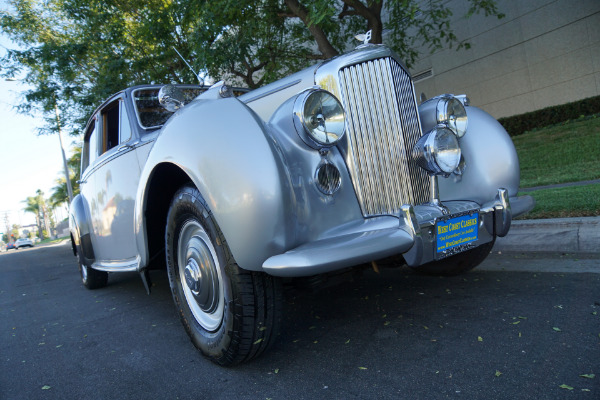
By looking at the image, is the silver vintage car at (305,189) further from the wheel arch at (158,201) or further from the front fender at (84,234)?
the front fender at (84,234)

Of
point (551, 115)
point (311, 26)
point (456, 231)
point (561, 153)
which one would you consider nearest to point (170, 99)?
point (456, 231)

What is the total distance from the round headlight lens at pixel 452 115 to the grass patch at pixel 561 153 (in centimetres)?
513

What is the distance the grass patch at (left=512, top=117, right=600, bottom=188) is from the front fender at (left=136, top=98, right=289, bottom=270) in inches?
256

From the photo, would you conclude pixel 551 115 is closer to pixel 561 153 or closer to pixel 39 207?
pixel 561 153

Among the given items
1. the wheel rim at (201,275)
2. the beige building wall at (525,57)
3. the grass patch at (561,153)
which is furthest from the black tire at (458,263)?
the beige building wall at (525,57)

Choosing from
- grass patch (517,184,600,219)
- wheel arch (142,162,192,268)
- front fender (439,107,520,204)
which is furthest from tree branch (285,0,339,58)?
wheel arch (142,162,192,268)

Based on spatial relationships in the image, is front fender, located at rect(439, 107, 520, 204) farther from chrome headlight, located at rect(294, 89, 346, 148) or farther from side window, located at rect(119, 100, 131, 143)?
side window, located at rect(119, 100, 131, 143)

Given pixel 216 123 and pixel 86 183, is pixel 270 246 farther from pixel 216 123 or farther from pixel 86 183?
pixel 86 183

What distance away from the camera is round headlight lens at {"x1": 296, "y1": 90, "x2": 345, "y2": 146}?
2.14m

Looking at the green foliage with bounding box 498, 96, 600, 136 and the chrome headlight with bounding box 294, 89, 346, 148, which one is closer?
the chrome headlight with bounding box 294, 89, 346, 148

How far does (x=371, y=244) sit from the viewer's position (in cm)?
188

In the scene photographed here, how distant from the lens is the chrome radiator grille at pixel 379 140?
2359mm

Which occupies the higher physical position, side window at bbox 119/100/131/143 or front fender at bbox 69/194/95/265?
side window at bbox 119/100/131/143

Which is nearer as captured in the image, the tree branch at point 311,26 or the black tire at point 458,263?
the black tire at point 458,263
